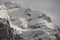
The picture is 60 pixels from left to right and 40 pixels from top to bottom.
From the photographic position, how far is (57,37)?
11695 millimetres

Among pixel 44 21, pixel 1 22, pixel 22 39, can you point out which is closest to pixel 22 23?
pixel 44 21

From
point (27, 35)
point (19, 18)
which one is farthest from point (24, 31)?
point (19, 18)

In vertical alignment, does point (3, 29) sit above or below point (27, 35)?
above

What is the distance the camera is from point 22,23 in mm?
13008

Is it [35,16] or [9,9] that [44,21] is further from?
[9,9]

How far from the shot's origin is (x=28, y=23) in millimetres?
13297

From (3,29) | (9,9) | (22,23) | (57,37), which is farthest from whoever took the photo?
(9,9)

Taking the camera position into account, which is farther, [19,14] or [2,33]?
[19,14]

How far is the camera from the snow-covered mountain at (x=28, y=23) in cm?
1088

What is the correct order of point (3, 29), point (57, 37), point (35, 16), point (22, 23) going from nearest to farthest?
point (3, 29) → point (57, 37) → point (22, 23) → point (35, 16)

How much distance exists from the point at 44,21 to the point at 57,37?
2.02 metres

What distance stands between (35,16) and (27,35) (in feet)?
11.2

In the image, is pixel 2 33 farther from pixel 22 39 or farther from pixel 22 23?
pixel 22 23

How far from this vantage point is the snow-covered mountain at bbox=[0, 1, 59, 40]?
10883 mm
